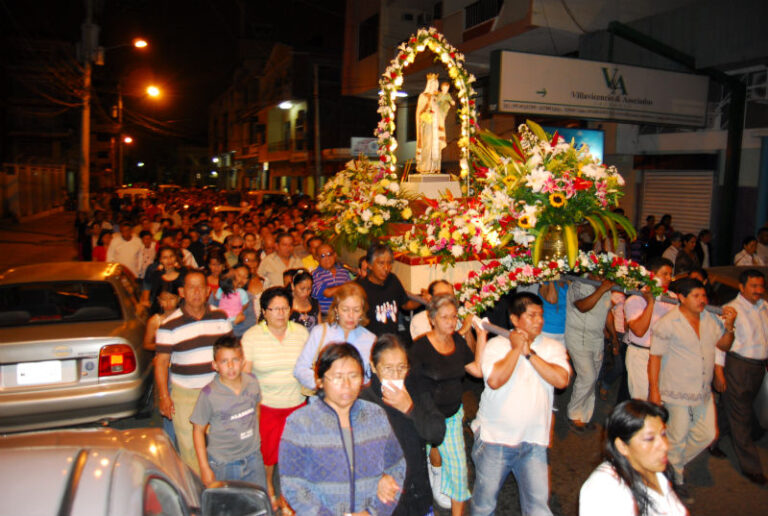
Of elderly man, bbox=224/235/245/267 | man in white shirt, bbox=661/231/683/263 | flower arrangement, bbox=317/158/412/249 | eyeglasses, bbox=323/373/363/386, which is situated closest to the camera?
eyeglasses, bbox=323/373/363/386

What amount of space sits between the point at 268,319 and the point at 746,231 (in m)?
13.2

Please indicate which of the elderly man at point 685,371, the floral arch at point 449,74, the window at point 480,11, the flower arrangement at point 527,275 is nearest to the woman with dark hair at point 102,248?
the floral arch at point 449,74

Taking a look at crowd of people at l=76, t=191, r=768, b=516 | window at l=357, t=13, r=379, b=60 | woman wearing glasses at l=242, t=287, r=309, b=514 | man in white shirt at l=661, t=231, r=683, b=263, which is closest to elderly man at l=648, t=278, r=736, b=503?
crowd of people at l=76, t=191, r=768, b=516

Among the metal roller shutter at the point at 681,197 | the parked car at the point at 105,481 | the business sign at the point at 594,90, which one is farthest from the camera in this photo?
the metal roller shutter at the point at 681,197

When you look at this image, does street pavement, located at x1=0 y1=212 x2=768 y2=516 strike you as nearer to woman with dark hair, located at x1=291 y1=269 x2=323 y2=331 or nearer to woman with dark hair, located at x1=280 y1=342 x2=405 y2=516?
woman with dark hair, located at x1=280 y1=342 x2=405 y2=516

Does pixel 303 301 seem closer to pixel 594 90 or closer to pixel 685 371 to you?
pixel 685 371

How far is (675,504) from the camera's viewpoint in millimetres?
2650

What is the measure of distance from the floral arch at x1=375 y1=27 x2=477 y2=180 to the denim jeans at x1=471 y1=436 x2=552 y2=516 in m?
5.70

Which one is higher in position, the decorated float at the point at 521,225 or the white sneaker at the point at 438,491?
the decorated float at the point at 521,225

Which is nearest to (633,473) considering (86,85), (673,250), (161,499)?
(161,499)

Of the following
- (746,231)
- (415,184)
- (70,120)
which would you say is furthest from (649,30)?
(70,120)

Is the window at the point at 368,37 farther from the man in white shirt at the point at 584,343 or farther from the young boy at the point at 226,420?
the young boy at the point at 226,420

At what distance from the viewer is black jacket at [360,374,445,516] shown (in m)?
3.28

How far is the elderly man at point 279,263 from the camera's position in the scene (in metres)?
8.13
